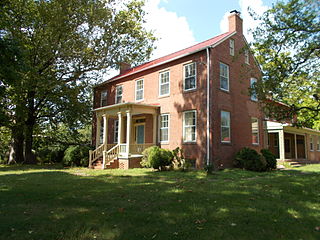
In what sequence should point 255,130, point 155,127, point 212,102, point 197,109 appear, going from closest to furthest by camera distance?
point 212,102 < point 197,109 < point 155,127 < point 255,130

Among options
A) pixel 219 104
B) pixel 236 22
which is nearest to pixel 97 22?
pixel 236 22

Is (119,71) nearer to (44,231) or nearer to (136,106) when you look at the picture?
(136,106)

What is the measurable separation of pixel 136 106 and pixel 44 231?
12.3m

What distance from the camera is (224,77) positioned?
1570 centimetres

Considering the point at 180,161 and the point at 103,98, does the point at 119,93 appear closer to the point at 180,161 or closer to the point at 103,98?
the point at 103,98

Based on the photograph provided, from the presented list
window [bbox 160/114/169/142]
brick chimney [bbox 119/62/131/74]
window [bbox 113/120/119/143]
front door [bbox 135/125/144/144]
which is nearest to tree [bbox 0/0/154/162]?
brick chimney [bbox 119/62/131/74]

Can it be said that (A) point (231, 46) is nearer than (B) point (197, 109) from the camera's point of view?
No

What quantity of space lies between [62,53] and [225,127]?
13.0 meters

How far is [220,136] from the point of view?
47.6 ft

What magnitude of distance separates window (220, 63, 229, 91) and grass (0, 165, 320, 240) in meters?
8.86

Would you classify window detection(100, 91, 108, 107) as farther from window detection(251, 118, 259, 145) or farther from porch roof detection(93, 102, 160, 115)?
window detection(251, 118, 259, 145)

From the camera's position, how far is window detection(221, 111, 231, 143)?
14.9m

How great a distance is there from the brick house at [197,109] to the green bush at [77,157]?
27.6 inches

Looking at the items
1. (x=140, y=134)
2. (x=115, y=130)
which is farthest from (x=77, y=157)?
(x=140, y=134)
